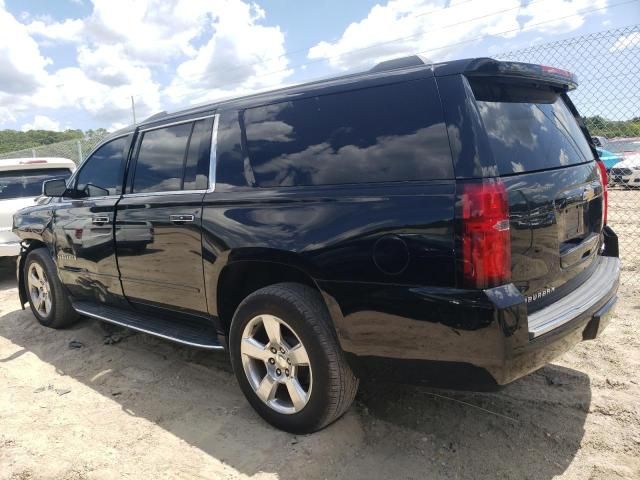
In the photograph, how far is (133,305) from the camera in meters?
4.01

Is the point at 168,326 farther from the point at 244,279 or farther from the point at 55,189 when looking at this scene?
the point at 55,189

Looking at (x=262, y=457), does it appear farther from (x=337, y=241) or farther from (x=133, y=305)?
(x=133, y=305)

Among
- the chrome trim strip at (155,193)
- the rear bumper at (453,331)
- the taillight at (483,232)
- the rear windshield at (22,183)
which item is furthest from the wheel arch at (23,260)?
the taillight at (483,232)

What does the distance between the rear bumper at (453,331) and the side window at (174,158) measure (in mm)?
1302

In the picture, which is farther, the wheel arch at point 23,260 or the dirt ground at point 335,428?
the wheel arch at point 23,260

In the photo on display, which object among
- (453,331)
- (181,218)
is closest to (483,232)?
(453,331)

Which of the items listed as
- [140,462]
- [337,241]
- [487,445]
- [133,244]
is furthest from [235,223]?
[487,445]

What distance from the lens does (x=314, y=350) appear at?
2656 mm

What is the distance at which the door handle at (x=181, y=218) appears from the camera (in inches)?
127

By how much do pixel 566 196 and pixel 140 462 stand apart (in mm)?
2631

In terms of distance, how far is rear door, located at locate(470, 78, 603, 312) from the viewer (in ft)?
7.53

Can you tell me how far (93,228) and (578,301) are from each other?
349 centimetres

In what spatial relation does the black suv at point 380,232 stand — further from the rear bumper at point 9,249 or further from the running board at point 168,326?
the rear bumper at point 9,249

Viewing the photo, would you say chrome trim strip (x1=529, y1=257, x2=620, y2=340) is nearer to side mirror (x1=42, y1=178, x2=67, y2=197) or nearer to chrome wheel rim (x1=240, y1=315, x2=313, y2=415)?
chrome wheel rim (x1=240, y1=315, x2=313, y2=415)
